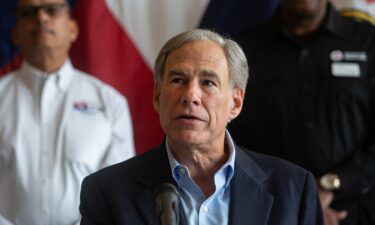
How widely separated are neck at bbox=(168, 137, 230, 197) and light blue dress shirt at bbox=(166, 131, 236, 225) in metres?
0.03

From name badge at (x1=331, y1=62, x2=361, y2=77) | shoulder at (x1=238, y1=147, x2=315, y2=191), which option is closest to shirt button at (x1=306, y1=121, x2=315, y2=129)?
name badge at (x1=331, y1=62, x2=361, y2=77)

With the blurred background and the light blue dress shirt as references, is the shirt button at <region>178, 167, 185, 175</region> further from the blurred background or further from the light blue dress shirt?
the blurred background

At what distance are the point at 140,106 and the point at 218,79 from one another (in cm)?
171

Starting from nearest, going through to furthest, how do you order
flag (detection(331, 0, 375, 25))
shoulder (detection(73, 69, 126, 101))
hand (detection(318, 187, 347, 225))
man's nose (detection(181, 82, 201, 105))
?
1. man's nose (detection(181, 82, 201, 105))
2. hand (detection(318, 187, 347, 225))
3. shoulder (detection(73, 69, 126, 101))
4. flag (detection(331, 0, 375, 25))

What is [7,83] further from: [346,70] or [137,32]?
[346,70]

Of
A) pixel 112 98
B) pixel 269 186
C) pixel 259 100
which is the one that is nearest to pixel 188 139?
pixel 269 186

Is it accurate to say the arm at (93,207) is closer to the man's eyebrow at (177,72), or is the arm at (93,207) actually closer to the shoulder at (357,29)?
the man's eyebrow at (177,72)

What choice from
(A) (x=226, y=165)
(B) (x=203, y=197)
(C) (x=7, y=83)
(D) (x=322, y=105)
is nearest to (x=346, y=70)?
(D) (x=322, y=105)

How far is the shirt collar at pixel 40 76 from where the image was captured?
319 centimetres

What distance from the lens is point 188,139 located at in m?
1.99

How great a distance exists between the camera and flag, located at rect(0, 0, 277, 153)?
373 cm

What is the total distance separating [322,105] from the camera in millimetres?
2998

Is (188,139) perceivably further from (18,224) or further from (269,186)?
(18,224)

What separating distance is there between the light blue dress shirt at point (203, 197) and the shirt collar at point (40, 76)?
1.24m
